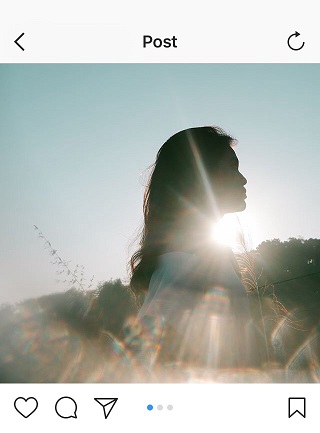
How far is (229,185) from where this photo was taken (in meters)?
2.09

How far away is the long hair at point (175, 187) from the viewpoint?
2.00 m

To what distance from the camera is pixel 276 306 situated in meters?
2.67
